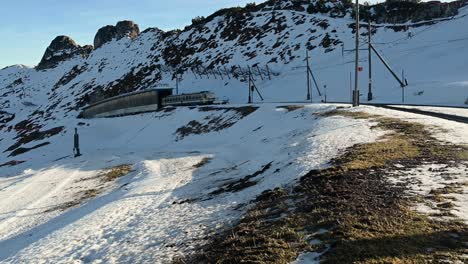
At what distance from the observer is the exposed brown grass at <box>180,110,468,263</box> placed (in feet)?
26.2

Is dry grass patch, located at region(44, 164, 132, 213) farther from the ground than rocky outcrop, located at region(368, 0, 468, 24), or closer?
closer

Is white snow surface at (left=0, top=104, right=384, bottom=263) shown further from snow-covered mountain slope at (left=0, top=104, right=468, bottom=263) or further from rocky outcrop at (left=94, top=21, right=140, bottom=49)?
rocky outcrop at (left=94, top=21, right=140, bottom=49)

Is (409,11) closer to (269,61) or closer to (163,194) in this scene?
(269,61)

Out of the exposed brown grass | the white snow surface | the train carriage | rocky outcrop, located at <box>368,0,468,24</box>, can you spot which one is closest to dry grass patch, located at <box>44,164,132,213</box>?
the white snow surface

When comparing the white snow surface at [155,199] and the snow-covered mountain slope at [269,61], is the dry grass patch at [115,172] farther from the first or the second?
the snow-covered mountain slope at [269,61]

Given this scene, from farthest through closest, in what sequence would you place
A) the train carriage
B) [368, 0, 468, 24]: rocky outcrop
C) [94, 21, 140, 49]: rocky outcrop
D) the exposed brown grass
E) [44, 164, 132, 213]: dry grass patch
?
[94, 21, 140, 49]: rocky outcrop
[368, 0, 468, 24]: rocky outcrop
the train carriage
[44, 164, 132, 213]: dry grass patch
the exposed brown grass

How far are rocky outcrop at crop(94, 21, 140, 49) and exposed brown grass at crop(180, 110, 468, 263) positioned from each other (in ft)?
593

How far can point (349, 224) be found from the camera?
942 cm

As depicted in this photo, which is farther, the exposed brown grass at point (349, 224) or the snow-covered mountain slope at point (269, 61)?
the snow-covered mountain slope at point (269, 61)

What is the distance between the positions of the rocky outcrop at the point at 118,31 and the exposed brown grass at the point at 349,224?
18081cm

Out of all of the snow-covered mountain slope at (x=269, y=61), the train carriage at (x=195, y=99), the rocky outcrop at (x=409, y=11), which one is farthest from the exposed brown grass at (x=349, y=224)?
the rocky outcrop at (x=409, y=11)

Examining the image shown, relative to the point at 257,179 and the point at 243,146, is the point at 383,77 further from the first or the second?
the point at 257,179

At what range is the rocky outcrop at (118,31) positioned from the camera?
187 m

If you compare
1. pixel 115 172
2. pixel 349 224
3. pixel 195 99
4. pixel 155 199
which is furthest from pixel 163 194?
pixel 195 99
